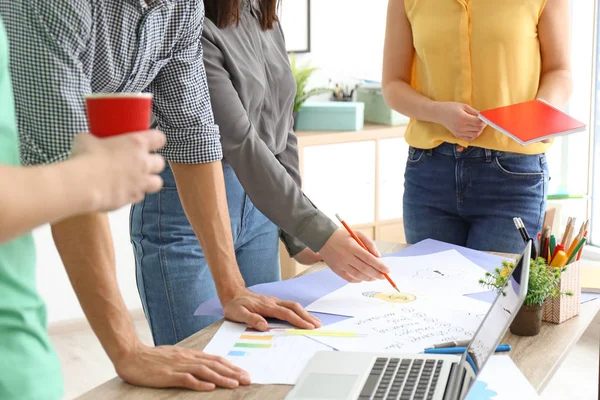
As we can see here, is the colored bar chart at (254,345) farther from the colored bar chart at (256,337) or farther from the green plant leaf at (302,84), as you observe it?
the green plant leaf at (302,84)

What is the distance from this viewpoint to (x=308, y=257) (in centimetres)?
182

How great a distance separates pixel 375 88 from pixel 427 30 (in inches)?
76.6

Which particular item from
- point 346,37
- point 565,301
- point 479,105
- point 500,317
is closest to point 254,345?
point 500,317

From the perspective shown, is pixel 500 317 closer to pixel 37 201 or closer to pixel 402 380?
pixel 402 380

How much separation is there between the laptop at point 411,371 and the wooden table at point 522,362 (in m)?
0.07

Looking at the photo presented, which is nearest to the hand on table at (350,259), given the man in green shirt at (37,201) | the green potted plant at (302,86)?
the man in green shirt at (37,201)

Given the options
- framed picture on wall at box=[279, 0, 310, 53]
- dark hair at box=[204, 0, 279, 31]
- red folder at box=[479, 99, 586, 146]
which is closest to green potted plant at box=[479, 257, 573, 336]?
red folder at box=[479, 99, 586, 146]

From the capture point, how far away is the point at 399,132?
387 cm

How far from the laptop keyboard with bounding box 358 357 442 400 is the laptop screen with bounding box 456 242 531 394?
52 millimetres

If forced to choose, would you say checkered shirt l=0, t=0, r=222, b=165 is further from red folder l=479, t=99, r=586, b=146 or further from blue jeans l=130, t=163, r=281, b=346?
red folder l=479, t=99, r=586, b=146

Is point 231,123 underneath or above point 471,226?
above

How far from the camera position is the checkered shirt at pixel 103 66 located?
41.1 inches

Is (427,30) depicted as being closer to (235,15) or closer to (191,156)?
(235,15)

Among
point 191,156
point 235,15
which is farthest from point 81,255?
point 235,15
